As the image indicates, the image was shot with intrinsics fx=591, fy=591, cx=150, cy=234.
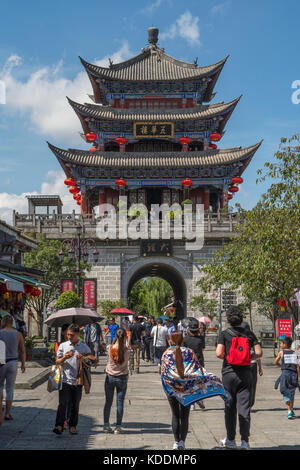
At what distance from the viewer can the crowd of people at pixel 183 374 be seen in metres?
6.82

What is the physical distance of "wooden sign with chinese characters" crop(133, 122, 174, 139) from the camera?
37500 mm

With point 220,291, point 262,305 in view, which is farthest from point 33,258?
point 262,305

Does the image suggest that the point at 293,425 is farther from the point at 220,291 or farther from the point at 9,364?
the point at 220,291

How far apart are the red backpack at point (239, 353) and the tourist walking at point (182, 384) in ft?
1.04

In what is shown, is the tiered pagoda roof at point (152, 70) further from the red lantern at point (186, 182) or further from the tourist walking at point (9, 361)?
the tourist walking at point (9, 361)

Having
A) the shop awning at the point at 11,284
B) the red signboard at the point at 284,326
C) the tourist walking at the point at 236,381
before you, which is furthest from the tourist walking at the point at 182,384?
the red signboard at the point at 284,326

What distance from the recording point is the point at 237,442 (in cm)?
743

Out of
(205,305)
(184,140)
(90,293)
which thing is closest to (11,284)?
(90,293)

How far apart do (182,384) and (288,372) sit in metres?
3.37

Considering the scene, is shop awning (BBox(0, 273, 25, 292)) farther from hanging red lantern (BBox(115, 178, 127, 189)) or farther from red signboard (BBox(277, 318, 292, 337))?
hanging red lantern (BBox(115, 178, 127, 189))

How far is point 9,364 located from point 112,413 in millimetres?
1942

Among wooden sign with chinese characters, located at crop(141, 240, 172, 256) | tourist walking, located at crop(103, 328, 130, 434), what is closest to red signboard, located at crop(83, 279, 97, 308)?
wooden sign with chinese characters, located at crop(141, 240, 172, 256)

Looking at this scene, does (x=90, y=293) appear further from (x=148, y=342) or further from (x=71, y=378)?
(x=71, y=378)

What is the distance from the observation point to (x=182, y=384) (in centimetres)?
682
